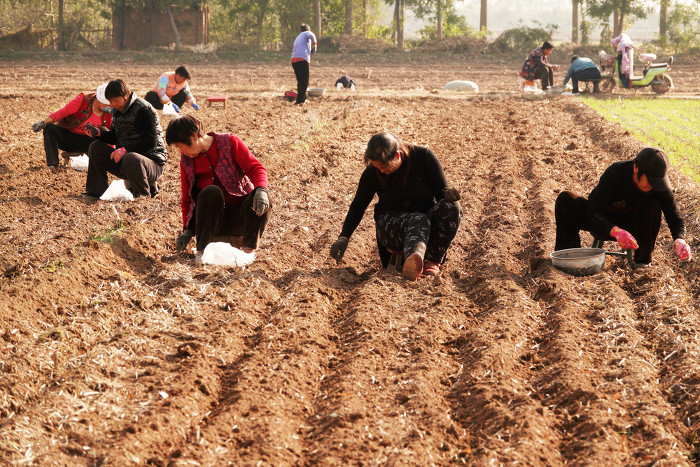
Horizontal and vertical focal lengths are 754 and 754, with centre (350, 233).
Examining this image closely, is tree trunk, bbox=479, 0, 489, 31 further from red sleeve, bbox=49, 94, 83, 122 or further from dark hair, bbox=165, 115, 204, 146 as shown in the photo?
dark hair, bbox=165, 115, 204, 146

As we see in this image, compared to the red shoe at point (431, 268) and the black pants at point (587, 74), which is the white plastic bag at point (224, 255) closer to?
the red shoe at point (431, 268)

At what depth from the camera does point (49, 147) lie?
832 centimetres

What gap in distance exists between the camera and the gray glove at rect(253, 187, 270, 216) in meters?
5.38

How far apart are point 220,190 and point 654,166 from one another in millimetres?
3007

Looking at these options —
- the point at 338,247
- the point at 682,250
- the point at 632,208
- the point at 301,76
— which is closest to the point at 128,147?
the point at 338,247

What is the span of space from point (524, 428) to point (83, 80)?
18.7 m

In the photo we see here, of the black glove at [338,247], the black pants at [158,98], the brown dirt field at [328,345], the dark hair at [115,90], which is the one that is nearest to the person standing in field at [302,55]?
the black pants at [158,98]

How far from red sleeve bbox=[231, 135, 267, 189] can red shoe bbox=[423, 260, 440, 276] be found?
1319 millimetres

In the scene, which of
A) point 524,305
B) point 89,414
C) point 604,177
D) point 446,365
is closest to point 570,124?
point 604,177

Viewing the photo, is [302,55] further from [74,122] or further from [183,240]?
[183,240]

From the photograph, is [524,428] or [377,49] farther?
[377,49]

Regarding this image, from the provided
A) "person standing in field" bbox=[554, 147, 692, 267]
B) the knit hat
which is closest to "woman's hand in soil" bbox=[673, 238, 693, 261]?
"person standing in field" bbox=[554, 147, 692, 267]

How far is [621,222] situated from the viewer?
556cm

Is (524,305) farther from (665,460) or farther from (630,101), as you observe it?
(630,101)
